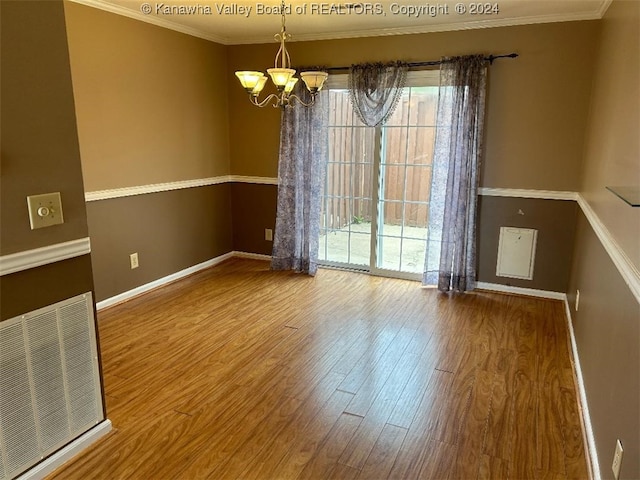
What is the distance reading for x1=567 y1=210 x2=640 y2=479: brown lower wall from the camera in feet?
4.95

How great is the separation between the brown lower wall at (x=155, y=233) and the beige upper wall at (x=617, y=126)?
3515mm

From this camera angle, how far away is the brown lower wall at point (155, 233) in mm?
3795

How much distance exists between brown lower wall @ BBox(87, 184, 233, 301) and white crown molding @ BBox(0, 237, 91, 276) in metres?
1.78

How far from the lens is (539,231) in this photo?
13.4 feet

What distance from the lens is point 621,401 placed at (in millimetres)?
1659

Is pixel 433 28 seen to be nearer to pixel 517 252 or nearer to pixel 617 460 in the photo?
pixel 517 252

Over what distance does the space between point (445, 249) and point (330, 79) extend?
1989 mm

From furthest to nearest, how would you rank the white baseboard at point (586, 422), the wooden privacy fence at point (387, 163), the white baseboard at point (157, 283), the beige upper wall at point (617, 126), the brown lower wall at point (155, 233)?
the wooden privacy fence at point (387, 163)
the white baseboard at point (157, 283)
the brown lower wall at point (155, 233)
the white baseboard at point (586, 422)
the beige upper wall at point (617, 126)

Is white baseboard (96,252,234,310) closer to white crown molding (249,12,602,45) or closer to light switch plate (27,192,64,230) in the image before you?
light switch plate (27,192,64,230)

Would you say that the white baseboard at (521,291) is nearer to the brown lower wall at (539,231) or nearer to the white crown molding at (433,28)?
the brown lower wall at (539,231)

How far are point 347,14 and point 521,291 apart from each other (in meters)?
2.88

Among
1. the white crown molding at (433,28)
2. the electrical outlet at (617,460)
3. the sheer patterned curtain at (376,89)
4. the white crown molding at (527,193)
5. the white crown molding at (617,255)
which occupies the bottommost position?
the electrical outlet at (617,460)

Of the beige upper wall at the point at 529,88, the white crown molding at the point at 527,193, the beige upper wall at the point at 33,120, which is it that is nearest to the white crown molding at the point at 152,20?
the beige upper wall at the point at 529,88

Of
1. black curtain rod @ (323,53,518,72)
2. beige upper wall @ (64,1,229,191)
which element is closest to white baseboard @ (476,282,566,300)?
black curtain rod @ (323,53,518,72)
